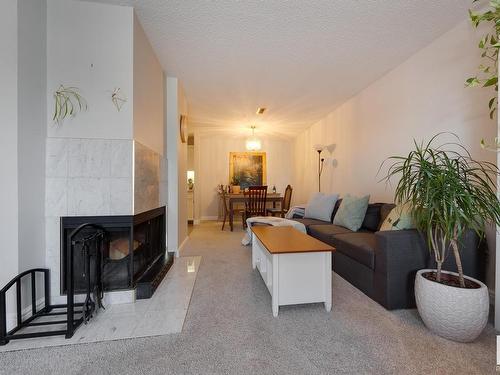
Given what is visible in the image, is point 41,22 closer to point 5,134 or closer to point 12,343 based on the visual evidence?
point 5,134

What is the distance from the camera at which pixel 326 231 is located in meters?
2.60

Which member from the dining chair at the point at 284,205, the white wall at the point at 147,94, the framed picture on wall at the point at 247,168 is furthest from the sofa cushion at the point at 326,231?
the framed picture on wall at the point at 247,168

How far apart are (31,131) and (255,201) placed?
3.53 metres

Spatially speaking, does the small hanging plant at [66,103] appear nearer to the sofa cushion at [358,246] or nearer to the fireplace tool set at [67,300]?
the fireplace tool set at [67,300]

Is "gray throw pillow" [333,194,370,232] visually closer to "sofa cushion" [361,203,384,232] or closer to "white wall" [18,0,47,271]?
"sofa cushion" [361,203,384,232]

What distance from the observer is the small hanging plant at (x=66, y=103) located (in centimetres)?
165

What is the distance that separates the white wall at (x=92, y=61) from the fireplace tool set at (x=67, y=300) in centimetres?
78

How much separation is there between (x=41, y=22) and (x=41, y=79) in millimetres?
418

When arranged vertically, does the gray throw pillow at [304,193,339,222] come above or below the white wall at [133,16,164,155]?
below

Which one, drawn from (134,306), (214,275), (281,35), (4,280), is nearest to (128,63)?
(281,35)

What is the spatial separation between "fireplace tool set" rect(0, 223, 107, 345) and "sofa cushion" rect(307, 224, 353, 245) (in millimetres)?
2159

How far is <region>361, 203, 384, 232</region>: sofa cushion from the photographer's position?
2.51 metres

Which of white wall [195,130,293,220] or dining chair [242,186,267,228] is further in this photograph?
white wall [195,130,293,220]

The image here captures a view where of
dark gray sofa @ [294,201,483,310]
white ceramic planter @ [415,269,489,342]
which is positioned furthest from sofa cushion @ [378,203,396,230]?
white ceramic planter @ [415,269,489,342]
